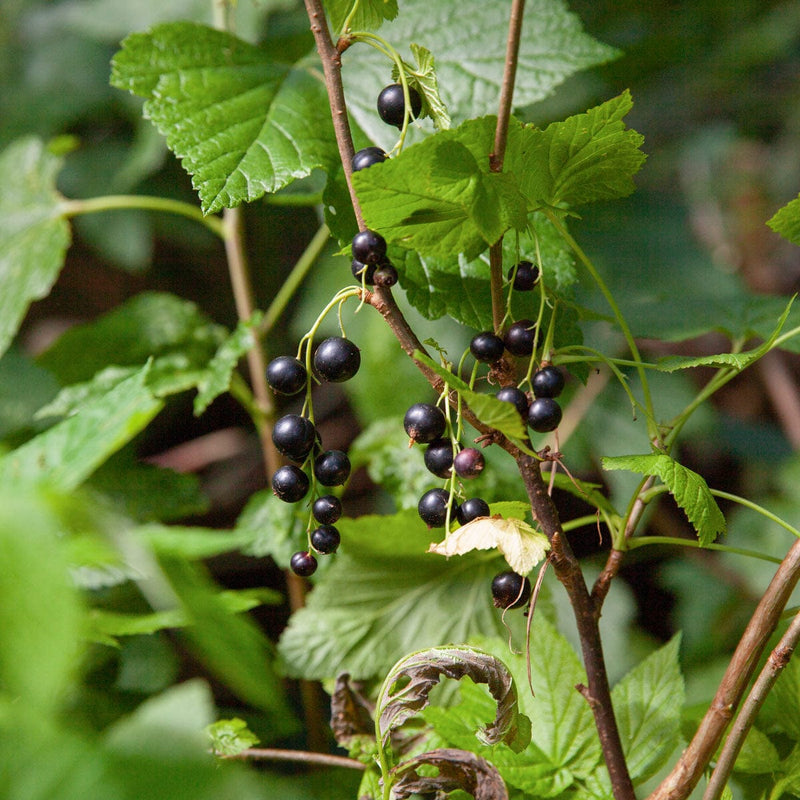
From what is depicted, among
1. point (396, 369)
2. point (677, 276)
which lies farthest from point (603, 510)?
point (677, 276)

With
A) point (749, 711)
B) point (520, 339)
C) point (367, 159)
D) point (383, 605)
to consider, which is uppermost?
point (367, 159)

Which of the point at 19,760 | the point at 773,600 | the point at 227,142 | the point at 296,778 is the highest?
the point at 227,142

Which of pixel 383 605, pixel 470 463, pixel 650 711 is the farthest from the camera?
pixel 383 605

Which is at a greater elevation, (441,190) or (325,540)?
(441,190)

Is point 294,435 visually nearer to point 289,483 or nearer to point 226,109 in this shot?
point 289,483

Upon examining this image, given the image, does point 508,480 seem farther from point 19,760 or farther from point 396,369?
point 19,760

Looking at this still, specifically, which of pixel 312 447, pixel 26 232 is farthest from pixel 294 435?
pixel 26 232

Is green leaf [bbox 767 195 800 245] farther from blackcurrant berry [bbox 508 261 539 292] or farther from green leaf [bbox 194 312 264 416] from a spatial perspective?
green leaf [bbox 194 312 264 416]
